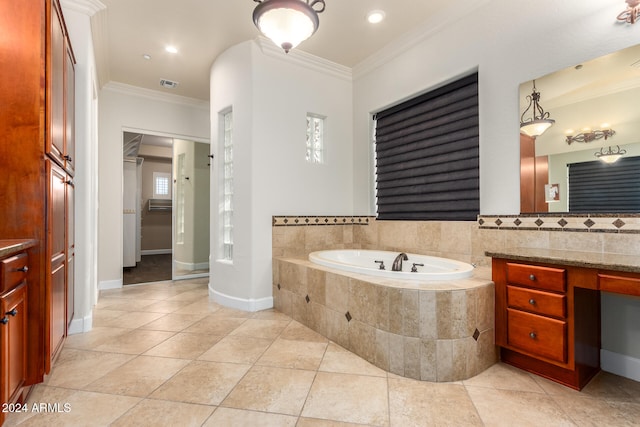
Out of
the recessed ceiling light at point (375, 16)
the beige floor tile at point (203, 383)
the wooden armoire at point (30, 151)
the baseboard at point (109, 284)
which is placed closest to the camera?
the wooden armoire at point (30, 151)

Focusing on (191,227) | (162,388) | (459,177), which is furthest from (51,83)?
(191,227)

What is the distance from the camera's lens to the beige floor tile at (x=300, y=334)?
8.25ft

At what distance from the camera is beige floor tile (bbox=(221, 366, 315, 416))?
162cm

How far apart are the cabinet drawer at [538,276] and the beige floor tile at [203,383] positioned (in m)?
1.78

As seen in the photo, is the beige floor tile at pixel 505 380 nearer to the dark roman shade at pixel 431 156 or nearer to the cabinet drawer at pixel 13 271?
the dark roman shade at pixel 431 156

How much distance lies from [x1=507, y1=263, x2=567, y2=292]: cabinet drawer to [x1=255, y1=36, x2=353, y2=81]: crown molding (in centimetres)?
294

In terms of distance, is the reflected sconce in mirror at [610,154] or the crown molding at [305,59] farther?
the crown molding at [305,59]

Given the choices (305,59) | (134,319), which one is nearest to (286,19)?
(305,59)

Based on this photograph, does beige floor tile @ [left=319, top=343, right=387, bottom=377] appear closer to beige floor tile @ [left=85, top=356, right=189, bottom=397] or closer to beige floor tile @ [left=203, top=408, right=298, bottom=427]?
beige floor tile @ [left=203, top=408, right=298, bottom=427]

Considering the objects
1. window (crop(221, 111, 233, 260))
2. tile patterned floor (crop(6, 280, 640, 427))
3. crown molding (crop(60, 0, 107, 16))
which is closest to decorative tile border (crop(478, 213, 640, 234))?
tile patterned floor (crop(6, 280, 640, 427))

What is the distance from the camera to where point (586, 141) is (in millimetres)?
2035

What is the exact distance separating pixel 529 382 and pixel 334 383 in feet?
3.76

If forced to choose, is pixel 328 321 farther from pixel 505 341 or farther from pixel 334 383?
pixel 505 341

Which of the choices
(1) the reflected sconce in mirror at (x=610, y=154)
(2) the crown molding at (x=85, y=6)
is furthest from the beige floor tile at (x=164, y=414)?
(2) the crown molding at (x=85, y=6)
